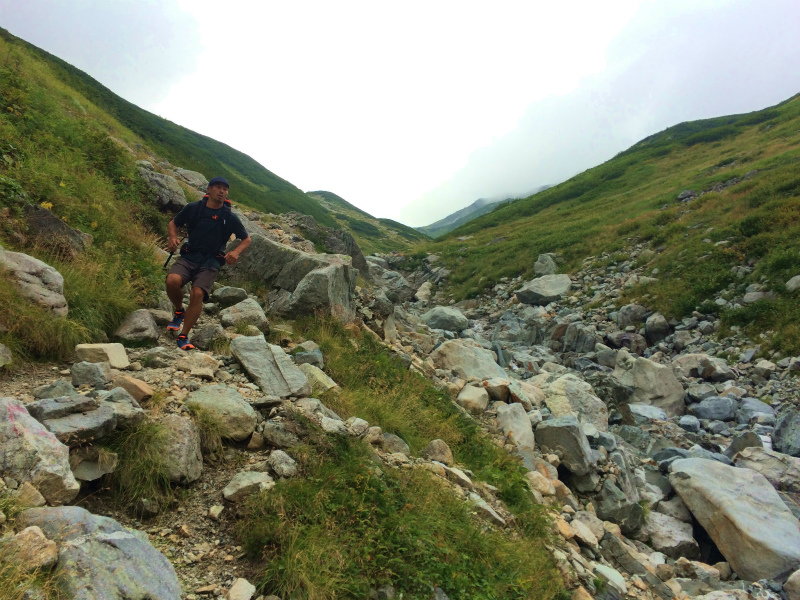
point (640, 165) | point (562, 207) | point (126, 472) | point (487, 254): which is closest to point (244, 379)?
point (126, 472)

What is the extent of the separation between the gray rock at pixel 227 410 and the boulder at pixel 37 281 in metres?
2.23

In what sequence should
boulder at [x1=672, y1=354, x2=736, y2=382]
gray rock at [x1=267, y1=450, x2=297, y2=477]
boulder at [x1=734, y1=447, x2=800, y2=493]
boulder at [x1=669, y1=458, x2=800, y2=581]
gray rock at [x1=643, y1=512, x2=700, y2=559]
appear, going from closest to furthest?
gray rock at [x1=267, y1=450, x2=297, y2=477]
boulder at [x1=669, y1=458, x2=800, y2=581]
gray rock at [x1=643, y1=512, x2=700, y2=559]
boulder at [x1=734, y1=447, x2=800, y2=493]
boulder at [x1=672, y1=354, x2=736, y2=382]

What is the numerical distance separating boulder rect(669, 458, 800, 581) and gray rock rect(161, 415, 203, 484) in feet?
26.9

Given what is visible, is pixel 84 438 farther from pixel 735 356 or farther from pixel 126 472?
pixel 735 356

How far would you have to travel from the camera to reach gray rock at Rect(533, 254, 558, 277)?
1150 inches

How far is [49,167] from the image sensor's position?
8.61 meters

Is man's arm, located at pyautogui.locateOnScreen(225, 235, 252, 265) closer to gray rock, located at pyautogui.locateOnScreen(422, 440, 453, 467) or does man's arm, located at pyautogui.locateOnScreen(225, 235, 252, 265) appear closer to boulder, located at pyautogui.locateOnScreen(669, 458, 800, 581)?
gray rock, located at pyautogui.locateOnScreen(422, 440, 453, 467)

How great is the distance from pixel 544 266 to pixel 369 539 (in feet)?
92.2

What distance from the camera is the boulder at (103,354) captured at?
5.16m

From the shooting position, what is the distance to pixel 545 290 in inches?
1006

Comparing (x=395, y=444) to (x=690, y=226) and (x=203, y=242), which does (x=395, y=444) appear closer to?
(x=203, y=242)

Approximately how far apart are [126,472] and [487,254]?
35652mm

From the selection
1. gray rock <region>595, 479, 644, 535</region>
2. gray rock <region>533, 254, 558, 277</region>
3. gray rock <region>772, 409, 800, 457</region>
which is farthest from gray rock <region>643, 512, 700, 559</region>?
gray rock <region>533, 254, 558, 277</region>

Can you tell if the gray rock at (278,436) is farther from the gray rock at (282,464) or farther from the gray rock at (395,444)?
the gray rock at (395,444)
